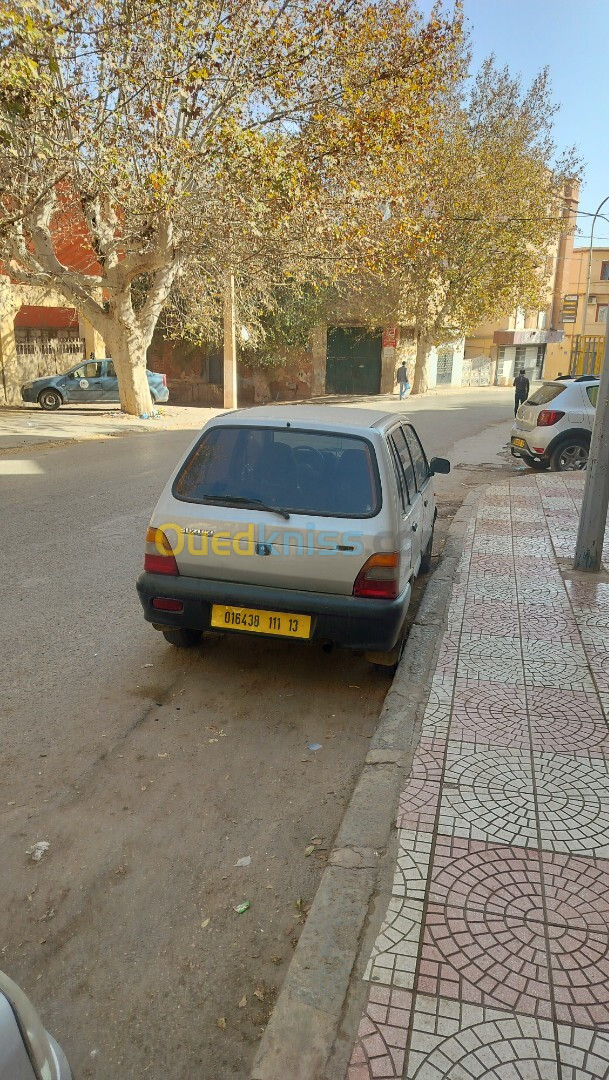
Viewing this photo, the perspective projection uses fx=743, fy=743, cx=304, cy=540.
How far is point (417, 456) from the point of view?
620cm

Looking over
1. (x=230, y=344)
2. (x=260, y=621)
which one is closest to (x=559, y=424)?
(x=260, y=621)

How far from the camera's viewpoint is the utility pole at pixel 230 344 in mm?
22373

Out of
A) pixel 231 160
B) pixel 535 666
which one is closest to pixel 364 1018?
pixel 535 666

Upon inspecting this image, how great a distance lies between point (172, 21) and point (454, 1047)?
13.5 m

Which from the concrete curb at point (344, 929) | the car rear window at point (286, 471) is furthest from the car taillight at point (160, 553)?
the concrete curb at point (344, 929)

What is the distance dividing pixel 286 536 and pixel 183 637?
3.98 feet

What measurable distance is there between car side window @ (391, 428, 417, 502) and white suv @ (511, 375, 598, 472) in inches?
303

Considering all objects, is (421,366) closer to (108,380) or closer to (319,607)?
(108,380)

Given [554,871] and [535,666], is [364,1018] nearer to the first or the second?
[554,871]

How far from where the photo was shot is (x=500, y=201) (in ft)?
89.2

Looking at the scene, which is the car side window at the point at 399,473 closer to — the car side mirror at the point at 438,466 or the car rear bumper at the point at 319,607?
the car rear bumper at the point at 319,607

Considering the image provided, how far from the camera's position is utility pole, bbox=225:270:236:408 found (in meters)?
22.4

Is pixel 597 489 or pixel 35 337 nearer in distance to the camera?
pixel 597 489

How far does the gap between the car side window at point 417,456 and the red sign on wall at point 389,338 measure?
3050 cm
